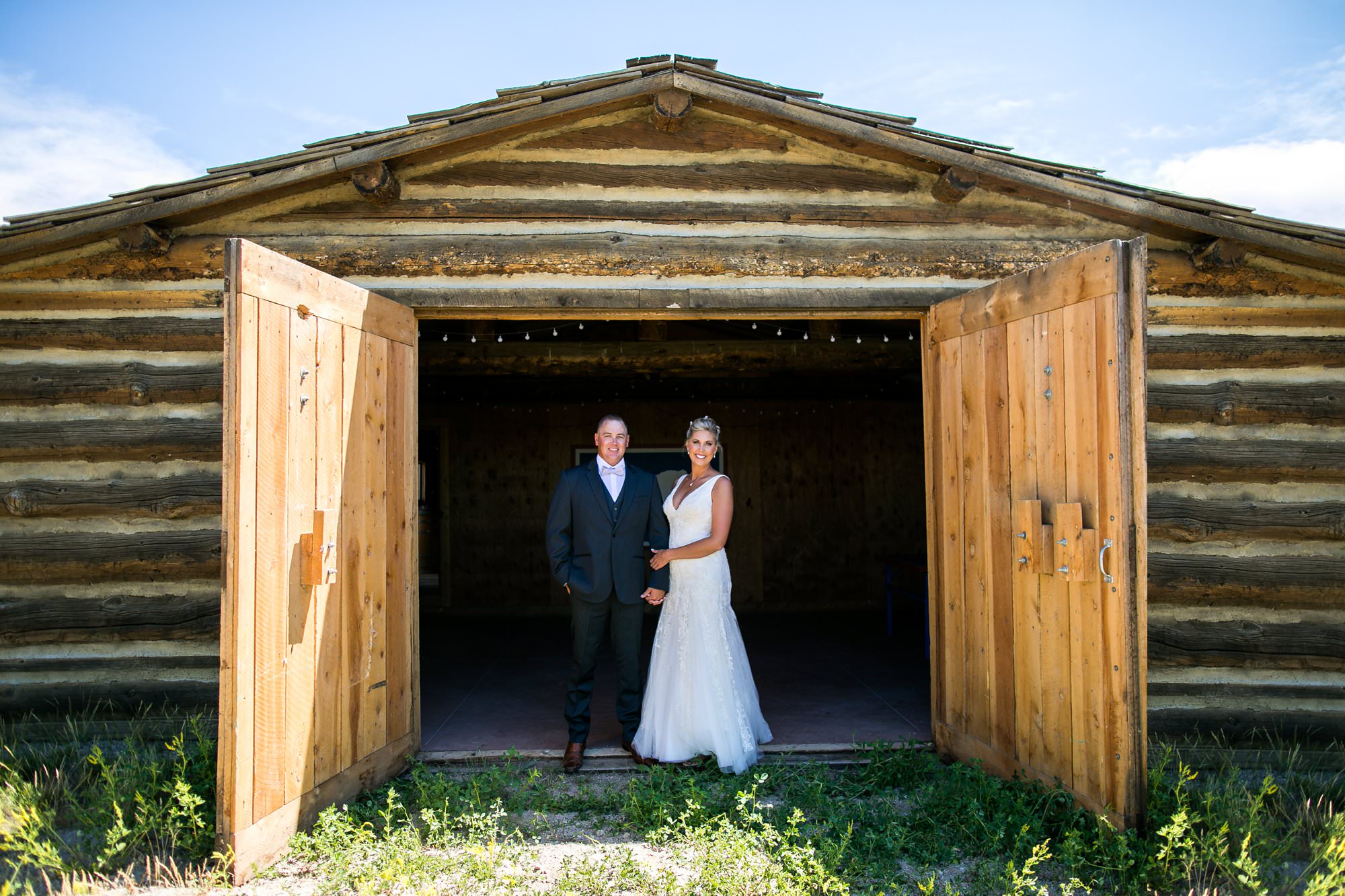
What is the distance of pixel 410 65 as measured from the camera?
388 inches

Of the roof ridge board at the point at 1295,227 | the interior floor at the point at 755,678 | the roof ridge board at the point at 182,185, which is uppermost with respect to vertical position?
the roof ridge board at the point at 182,185

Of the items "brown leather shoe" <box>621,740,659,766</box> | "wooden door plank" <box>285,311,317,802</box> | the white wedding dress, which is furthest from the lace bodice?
"wooden door plank" <box>285,311,317,802</box>

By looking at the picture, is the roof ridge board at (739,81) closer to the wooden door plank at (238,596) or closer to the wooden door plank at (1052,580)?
the wooden door plank at (1052,580)

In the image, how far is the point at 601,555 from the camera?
14.9 ft

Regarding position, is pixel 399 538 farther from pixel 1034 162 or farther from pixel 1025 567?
pixel 1034 162

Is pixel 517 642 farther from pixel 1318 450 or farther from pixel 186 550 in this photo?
pixel 1318 450

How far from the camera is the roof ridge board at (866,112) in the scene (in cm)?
455

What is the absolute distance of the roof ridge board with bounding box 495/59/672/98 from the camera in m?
4.64

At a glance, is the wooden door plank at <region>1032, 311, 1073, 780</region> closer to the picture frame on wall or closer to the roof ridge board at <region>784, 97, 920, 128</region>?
the roof ridge board at <region>784, 97, 920, 128</region>

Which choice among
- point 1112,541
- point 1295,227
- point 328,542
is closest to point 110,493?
point 328,542

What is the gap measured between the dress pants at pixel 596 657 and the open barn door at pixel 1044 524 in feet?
5.76

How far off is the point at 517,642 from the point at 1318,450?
6.89 meters

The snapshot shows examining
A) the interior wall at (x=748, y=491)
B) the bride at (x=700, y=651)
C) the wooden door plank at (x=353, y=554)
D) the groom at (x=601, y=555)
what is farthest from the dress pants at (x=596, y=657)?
the interior wall at (x=748, y=491)

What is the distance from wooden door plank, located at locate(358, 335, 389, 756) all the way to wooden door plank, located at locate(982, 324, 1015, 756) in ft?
10.4
